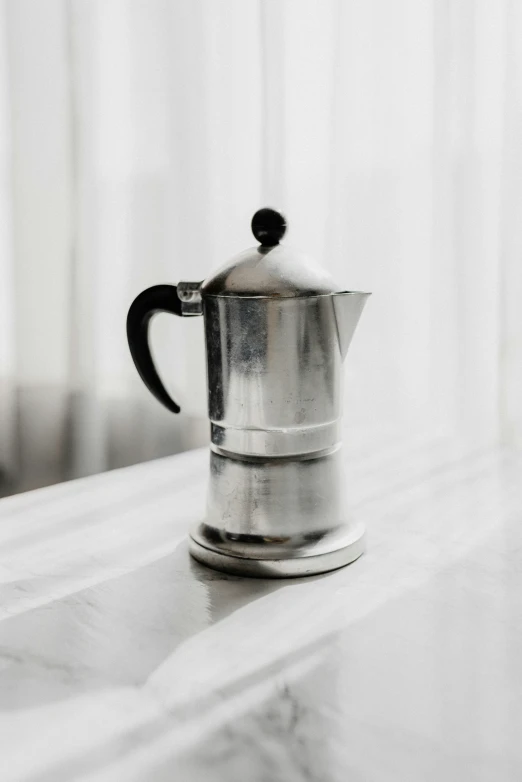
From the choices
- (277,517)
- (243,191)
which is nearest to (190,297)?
(277,517)

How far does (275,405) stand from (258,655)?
7.4 inches

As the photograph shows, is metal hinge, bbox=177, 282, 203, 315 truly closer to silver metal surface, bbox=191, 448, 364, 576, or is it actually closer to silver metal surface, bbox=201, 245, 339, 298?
silver metal surface, bbox=201, 245, 339, 298

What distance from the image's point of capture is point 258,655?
1.60 feet

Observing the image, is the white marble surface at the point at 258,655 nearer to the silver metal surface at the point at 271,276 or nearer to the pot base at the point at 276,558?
the pot base at the point at 276,558

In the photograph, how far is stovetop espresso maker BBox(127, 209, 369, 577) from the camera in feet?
1.92

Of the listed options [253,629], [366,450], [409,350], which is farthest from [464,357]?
[253,629]

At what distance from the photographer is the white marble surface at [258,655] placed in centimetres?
38

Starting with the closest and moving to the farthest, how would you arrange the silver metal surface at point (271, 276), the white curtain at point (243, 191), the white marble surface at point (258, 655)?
1. the white marble surface at point (258, 655)
2. the silver metal surface at point (271, 276)
3. the white curtain at point (243, 191)

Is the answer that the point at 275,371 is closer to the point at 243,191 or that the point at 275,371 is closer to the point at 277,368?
the point at 277,368

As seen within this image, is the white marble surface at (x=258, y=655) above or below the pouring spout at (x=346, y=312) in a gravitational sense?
below

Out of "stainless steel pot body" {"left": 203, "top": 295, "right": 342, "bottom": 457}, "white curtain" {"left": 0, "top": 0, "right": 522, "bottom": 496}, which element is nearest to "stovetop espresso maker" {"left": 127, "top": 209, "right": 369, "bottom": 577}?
"stainless steel pot body" {"left": 203, "top": 295, "right": 342, "bottom": 457}

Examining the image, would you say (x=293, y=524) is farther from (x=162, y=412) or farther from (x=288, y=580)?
(x=162, y=412)

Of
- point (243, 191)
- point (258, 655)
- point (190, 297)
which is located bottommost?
point (258, 655)

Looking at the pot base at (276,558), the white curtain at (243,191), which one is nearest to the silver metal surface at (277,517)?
the pot base at (276,558)
